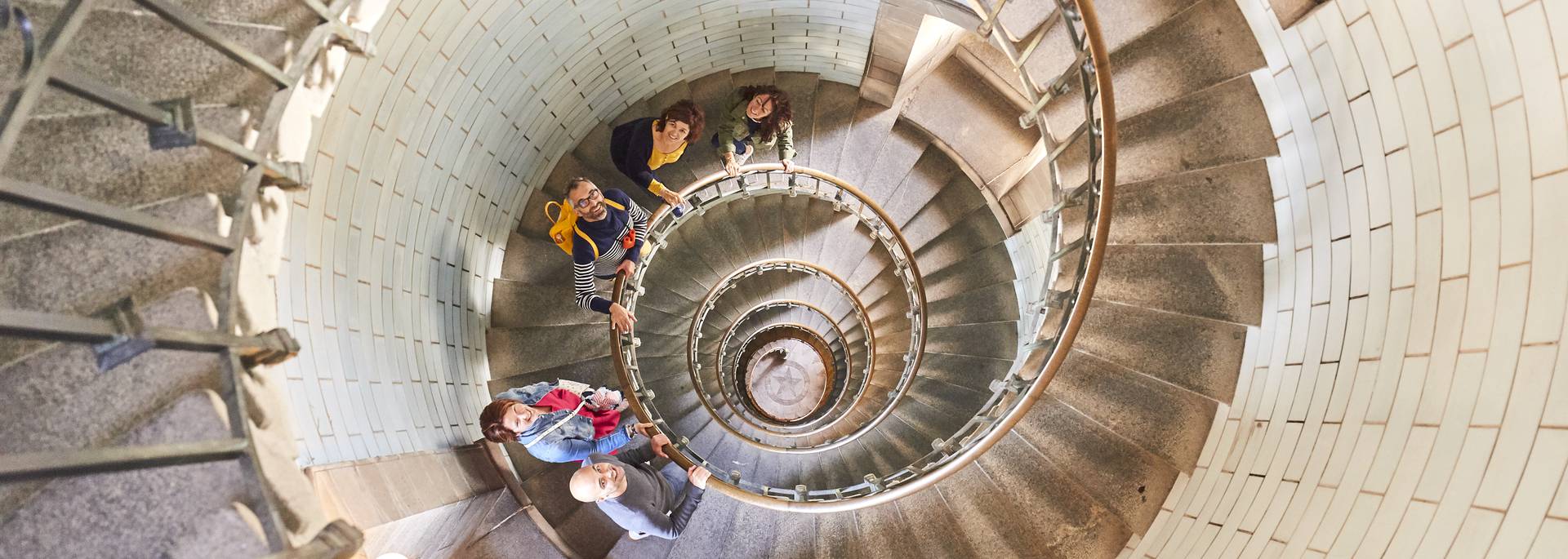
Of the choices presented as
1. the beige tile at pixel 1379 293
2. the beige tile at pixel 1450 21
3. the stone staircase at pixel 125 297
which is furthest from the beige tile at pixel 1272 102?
the stone staircase at pixel 125 297

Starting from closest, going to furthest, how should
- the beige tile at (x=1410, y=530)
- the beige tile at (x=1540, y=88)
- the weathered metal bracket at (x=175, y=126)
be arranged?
1. the weathered metal bracket at (x=175, y=126)
2. the beige tile at (x=1540, y=88)
3. the beige tile at (x=1410, y=530)

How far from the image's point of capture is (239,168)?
2287 mm

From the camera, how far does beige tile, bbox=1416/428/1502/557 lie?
262cm

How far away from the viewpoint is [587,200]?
4.76m

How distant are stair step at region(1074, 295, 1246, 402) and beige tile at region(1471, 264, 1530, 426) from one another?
1.58 meters

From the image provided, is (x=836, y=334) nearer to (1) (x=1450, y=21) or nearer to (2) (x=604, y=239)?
(2) (x=604, y=239)

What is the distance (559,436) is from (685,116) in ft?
8.32

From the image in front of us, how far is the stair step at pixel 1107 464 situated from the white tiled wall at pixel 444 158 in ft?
12.5

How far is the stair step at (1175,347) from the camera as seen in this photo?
168 inches

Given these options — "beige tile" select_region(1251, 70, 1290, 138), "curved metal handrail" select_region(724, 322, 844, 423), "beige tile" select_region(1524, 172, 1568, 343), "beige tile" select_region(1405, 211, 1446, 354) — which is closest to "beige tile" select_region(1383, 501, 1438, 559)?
"beige tile" select_region(1405, 211, 1446, 354)

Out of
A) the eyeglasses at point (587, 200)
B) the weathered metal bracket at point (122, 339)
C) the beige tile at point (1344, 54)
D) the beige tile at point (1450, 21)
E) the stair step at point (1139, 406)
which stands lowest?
the weathered metal bracket at point (122, 339)

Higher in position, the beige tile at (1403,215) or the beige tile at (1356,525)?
the beige tile at (1403,215)

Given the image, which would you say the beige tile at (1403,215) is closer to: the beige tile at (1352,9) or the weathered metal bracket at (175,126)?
the beige tile at (1352,9)

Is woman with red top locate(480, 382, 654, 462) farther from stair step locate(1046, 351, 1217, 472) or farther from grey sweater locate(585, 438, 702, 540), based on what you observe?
stair step locate(1046, 351, 1217, 472)
